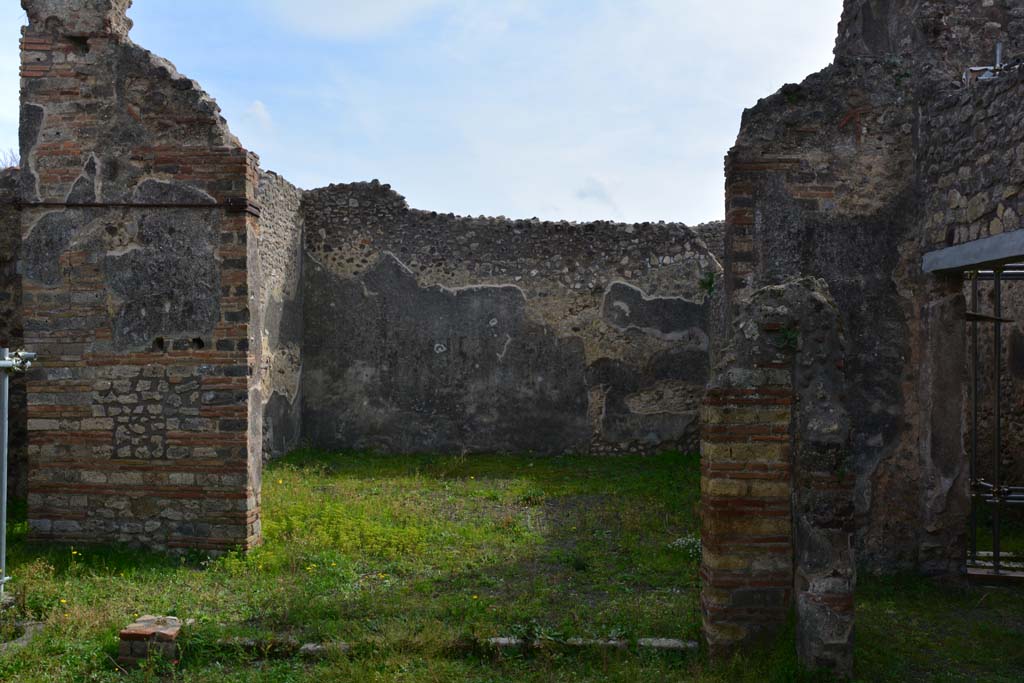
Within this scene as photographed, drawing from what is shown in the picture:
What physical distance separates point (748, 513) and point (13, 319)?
291 inches

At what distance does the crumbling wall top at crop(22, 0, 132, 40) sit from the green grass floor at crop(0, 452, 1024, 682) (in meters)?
4.24

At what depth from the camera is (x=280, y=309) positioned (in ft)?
37.6

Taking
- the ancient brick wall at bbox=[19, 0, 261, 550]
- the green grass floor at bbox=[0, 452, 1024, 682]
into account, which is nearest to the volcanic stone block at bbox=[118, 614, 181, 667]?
the green grass floor at bbox=[0, 452, 1024, 682]

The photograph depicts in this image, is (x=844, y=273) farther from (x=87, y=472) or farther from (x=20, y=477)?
(x=20, y=477)

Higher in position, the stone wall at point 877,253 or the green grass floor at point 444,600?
the stone wall at point 877,253

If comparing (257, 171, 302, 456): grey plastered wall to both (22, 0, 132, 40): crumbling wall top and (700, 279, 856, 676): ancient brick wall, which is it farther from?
(700, 279, 856, 676): ancient brick wall

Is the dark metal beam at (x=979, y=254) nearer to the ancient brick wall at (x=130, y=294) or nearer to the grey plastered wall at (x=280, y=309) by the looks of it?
the ancient brick wall at (x=130, y=294)

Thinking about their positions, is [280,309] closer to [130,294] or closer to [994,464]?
[130,294]

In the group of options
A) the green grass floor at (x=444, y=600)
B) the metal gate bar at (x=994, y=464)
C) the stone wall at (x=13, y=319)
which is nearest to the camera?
the green grass floor at (x=444, y=600)

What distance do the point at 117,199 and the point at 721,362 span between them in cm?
511

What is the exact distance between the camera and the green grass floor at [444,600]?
4.45 meters

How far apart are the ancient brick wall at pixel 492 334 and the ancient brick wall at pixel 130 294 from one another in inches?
214

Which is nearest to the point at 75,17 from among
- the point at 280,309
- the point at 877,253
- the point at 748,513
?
the point at 280,309

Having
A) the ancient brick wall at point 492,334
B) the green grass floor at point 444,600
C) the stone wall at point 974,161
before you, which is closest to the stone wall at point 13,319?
the green grass floor at point 444,600
